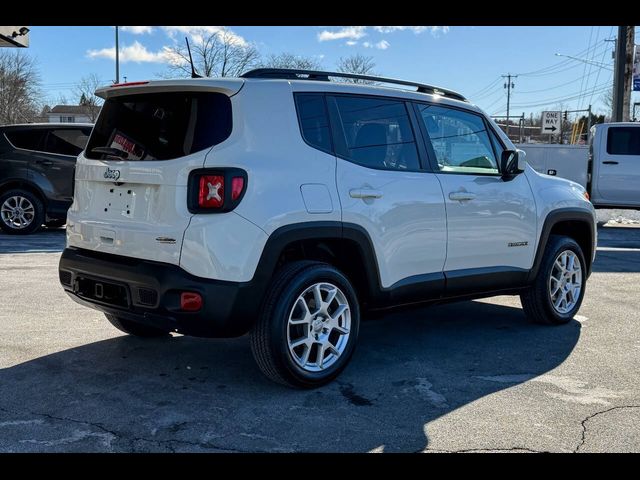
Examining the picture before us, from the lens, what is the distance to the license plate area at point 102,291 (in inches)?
163

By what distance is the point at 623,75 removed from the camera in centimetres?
2133

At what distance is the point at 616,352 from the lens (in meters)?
5.24

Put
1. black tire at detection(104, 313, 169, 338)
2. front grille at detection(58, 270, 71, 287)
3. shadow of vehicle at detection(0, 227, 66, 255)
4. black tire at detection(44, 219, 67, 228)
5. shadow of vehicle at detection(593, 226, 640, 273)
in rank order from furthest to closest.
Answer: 1. black tire at detection(44, 219, 67, 228)
2. shadow of vehicle at detection(0, 227, 66, 255)
3. shadow of vehicle at detection(593, 226, 640, 273)
4. black tire at detection(104, 313, 169, 338)
5. front grille at detection(58, 270, 71, 287)

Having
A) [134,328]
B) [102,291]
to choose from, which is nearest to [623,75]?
[134,328]

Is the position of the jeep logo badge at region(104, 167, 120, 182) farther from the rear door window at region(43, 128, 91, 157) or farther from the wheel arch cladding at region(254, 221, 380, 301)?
the rear door window at region(43, 128, 91, 157)

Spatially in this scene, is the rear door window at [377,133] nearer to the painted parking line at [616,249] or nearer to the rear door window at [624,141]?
the painted parking line at [616,249]

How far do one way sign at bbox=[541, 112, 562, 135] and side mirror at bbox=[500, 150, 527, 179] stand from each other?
84.0 ft

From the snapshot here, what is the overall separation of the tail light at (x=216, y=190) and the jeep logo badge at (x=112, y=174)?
0.63 metres

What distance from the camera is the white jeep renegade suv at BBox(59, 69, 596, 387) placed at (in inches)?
153

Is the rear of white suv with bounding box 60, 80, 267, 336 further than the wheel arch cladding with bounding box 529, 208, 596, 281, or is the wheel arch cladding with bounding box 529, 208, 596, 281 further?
the wheel arch cladding with bounding box 529, 208, 596, 281

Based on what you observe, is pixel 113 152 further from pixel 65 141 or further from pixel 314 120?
pixel 65 141

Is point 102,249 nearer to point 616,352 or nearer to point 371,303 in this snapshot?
point 371,303

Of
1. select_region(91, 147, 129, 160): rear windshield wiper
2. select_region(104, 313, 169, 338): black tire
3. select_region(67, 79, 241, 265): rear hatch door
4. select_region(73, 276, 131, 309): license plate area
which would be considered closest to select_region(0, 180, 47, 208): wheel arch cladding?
select_region(104, 313, 169, 338): black tire

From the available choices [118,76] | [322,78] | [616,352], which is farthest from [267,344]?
[118,76]
